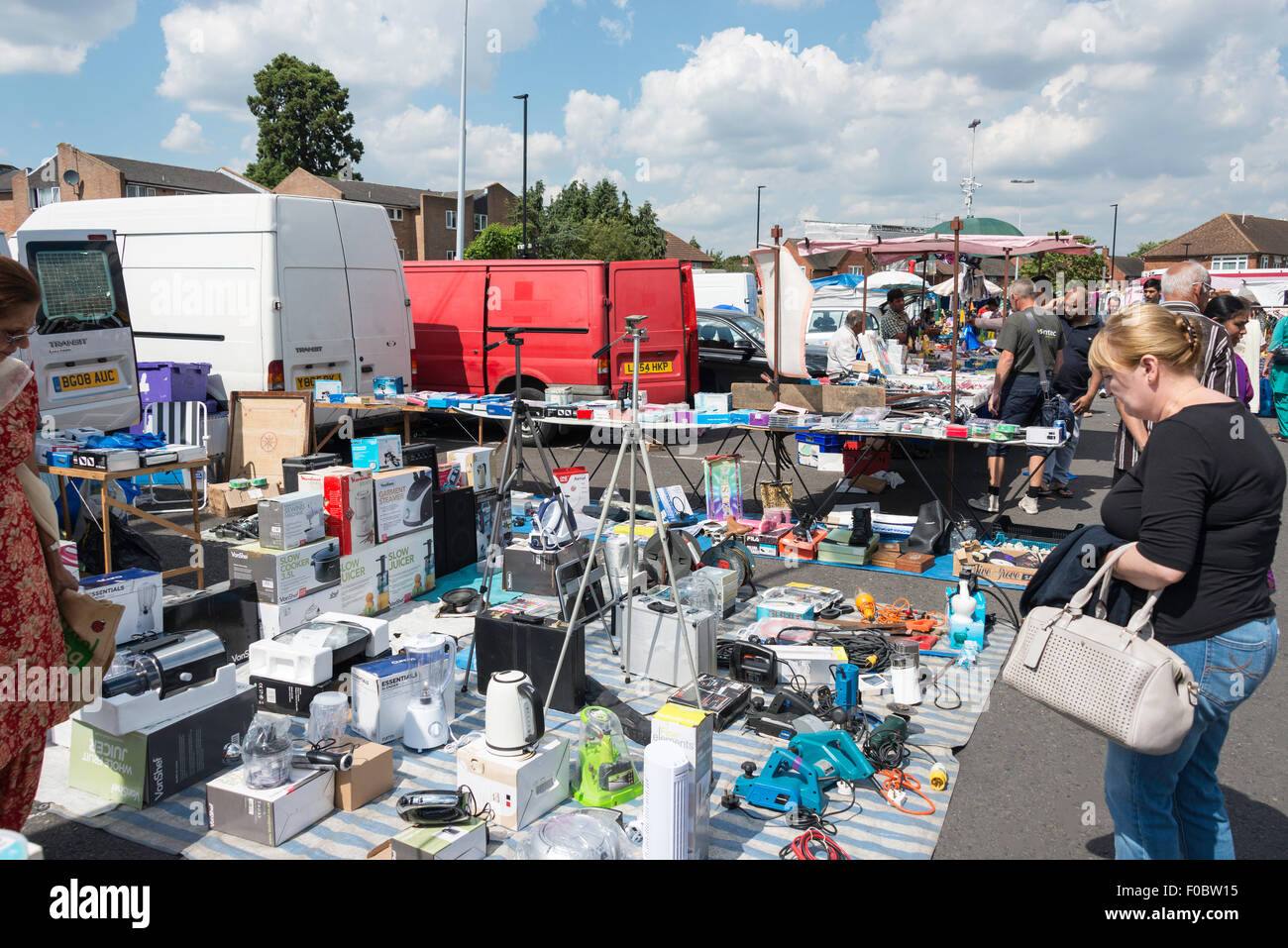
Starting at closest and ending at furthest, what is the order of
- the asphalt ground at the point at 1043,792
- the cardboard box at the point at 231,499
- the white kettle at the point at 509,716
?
1. the asphalt ground at the point at 1043,792
2. the white kettle at the point at 509,716
3. the cardboard box at the point at 231,499

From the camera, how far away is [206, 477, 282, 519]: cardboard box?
8.17 meters

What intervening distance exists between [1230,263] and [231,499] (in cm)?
7356

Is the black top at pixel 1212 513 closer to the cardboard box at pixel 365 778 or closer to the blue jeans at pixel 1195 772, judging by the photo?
the blue jeans at pixel 1195 772

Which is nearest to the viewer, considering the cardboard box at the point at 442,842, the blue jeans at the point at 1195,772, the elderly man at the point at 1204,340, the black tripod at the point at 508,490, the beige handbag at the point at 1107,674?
the beige handbag at the point at 1107,674

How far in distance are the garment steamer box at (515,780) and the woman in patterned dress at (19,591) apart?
146cm

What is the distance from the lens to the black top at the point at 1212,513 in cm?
216

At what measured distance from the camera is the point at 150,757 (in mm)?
3531

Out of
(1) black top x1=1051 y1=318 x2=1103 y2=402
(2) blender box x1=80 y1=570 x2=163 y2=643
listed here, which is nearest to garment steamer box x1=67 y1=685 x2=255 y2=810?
(2) blender box x1=80 y1=570 x2=163 y2=643

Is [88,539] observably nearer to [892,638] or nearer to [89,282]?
[89,282]

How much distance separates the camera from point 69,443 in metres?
5.69

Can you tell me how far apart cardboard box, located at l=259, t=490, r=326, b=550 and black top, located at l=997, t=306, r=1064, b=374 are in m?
6.00

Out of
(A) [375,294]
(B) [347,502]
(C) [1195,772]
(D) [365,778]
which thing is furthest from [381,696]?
(A) [375,294]

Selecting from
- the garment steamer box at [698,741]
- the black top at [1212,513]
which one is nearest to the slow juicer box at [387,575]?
the garment steamer box at [698,741]

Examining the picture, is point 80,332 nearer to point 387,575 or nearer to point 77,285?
point 77,285
